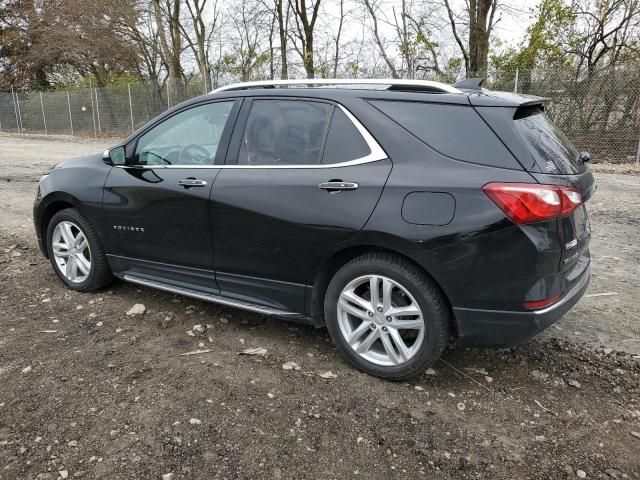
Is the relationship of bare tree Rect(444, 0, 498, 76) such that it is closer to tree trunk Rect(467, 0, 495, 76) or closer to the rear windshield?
tree trunk Rect(467, 0, 495, 76)

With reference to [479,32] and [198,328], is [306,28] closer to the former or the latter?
[479,32]

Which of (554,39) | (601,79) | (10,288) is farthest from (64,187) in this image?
(554,39)

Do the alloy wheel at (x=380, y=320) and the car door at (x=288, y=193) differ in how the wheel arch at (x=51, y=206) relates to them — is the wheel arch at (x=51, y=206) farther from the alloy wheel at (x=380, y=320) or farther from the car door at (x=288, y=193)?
the alloy wheel at (x=380, y=320)

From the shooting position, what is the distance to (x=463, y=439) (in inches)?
103

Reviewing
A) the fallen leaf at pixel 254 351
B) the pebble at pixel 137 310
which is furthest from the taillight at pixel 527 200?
the pebble at pixel 137 310

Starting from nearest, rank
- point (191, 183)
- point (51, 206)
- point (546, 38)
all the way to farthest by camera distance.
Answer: point (191, 183) < point (51, 206) < point (546, 38)

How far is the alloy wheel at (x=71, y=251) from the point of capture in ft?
14.6

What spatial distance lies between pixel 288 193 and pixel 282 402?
1209 millimetres

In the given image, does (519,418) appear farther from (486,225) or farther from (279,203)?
(279,203)

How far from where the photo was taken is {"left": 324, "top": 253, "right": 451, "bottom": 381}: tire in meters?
2.88

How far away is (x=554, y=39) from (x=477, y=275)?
15.9 metres

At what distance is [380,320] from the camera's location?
3051mm

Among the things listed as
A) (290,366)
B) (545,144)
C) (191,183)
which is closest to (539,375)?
(545,144)

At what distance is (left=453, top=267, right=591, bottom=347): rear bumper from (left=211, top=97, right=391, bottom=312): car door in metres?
0.77
